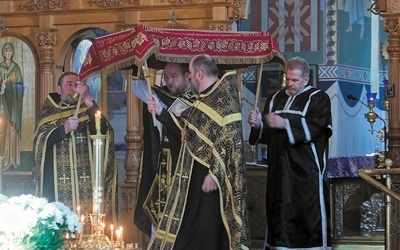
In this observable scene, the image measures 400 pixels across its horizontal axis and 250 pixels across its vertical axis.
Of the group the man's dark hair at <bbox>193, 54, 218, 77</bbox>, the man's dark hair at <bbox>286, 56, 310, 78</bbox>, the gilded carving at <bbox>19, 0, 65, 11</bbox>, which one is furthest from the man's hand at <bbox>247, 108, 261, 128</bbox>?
the gilded carving at <bbox>19, 0, 65, 11</bbox>

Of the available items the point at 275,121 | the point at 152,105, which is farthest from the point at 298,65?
the point at 152,105

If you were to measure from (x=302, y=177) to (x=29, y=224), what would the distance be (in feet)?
11.5

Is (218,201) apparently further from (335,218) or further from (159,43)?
(335,218)

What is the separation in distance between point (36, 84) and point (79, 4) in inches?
37.9

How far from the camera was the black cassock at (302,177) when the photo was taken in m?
7.02

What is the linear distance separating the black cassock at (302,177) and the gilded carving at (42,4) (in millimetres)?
3670

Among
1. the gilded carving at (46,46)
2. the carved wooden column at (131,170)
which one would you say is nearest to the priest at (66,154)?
the carved wooden column at (131,170)

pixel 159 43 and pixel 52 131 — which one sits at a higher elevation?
pixel 159 43

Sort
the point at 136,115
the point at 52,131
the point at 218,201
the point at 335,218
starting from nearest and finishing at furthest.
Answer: the point at 218,201 < the point at 52,131 < the point at 335,218 < the point at 136,115

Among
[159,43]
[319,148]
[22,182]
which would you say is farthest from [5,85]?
[319,148]

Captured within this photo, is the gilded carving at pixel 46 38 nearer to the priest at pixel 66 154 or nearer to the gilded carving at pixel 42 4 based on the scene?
the gilded carving at pixel 42 4

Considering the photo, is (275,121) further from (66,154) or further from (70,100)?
(66,154)

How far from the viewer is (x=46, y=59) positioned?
991 centimetres

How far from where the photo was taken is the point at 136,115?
31.8 feet
